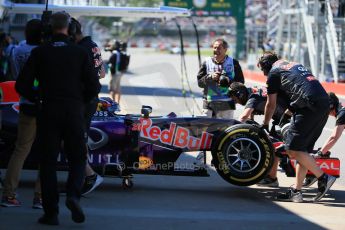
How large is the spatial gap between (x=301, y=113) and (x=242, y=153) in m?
0.78

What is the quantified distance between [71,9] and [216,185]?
23.3 feet

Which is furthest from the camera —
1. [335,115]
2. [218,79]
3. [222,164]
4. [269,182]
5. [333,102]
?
[218,79]

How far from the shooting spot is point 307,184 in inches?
351

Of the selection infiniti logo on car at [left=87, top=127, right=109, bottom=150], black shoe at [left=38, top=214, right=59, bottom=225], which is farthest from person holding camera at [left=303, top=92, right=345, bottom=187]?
black shoe at [left=38, top=214, right=59, bottom=225]

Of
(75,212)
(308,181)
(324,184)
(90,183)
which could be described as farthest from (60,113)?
(308,181)

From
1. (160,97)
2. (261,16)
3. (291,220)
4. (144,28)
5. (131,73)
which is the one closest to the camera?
(291,220)

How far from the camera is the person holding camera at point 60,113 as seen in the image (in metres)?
6.56

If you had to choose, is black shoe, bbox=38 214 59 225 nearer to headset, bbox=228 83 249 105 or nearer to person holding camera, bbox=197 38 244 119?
headset, bbox=228 83 249 105

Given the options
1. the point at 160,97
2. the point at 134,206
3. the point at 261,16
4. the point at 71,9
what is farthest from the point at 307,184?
the point at 261,16

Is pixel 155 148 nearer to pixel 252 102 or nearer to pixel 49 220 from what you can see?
pixel 252 102

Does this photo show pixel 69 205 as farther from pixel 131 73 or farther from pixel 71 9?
pixel 131 73

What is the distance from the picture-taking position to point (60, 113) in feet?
21.5

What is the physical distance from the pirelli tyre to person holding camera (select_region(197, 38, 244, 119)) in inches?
71.1

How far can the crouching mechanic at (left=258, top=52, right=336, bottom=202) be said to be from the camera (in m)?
8.09
